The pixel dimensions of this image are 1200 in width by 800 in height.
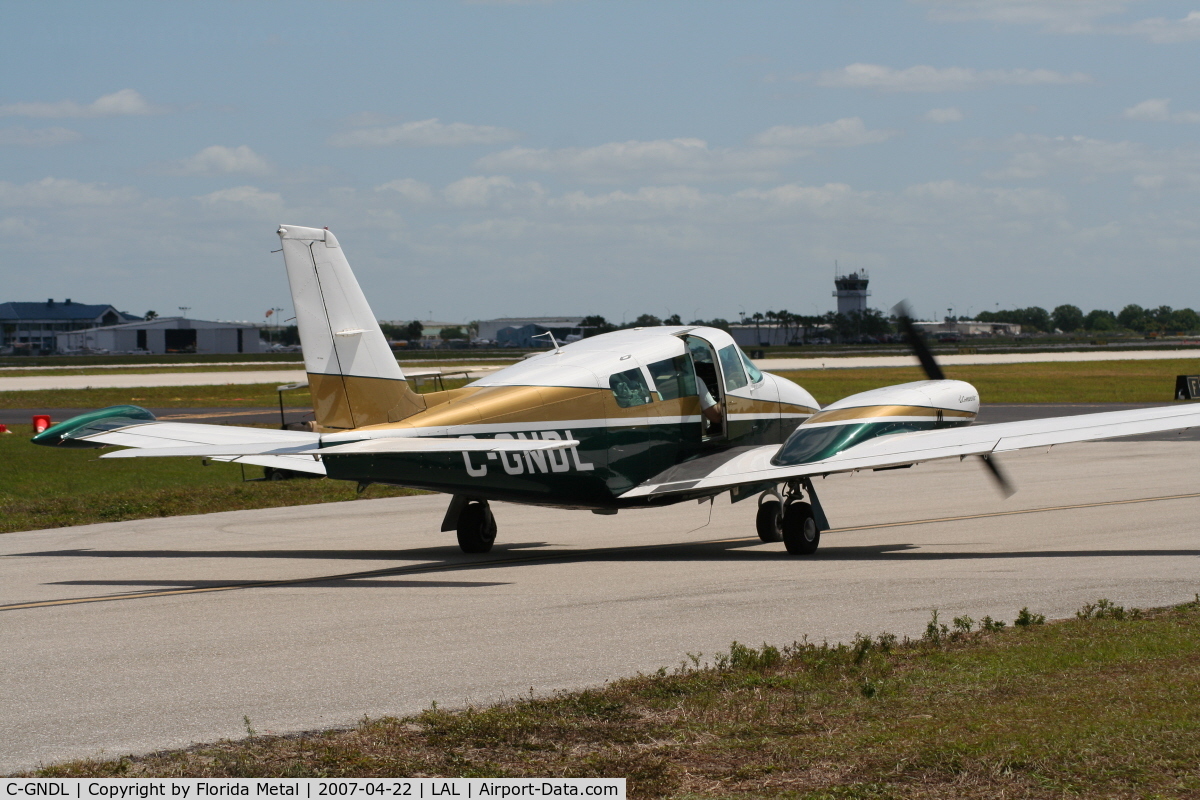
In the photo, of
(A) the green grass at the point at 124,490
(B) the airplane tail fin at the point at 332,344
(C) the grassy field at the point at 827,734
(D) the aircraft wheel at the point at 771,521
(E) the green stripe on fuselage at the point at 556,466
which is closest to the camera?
(C) the grassy field at the point at 827,734

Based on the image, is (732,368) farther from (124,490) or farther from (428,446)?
→ (124,490)

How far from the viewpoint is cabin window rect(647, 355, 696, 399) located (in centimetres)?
1782

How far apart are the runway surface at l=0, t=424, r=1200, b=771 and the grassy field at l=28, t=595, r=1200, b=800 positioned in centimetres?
72

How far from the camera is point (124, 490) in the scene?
1051 inches

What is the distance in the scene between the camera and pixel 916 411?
17766 mm

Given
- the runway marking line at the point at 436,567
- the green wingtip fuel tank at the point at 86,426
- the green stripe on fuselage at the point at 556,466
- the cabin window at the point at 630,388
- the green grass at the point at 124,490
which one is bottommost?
the runway marking line at the point at 436,567

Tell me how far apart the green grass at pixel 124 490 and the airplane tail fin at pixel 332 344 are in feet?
27.0

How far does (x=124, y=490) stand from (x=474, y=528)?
12005 millimetres

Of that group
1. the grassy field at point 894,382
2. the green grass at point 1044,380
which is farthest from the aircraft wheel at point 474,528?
the green grass at point 1044,380

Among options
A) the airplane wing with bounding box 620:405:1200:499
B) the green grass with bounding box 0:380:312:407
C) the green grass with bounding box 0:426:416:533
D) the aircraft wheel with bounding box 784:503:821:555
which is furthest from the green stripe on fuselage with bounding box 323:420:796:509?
the green grass with bounding box 0:380:312:407

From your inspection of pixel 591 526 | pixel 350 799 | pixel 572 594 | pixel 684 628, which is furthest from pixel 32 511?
pixel 350 799

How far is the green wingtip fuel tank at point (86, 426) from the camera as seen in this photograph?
1800 cm

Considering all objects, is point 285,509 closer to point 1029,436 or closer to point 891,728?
point 1029,436
